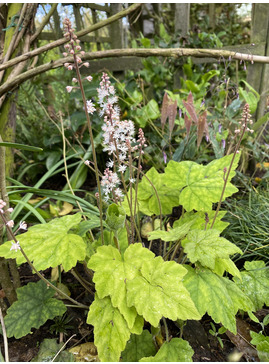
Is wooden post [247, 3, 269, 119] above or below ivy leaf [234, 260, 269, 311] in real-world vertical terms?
above

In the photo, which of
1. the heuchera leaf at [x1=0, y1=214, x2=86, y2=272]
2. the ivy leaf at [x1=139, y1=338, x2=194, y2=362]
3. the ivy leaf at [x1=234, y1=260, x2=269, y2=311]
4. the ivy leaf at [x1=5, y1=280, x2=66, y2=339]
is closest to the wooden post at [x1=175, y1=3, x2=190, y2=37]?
the ivy leaf at [x1=234, y1=260, x2=269, y2=311]

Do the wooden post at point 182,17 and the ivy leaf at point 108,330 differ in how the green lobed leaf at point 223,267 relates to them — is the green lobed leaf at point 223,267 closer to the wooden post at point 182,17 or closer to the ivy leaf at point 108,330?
the ivy leaf at point 108,330

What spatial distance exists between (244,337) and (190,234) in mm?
596

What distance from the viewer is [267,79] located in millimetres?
2621

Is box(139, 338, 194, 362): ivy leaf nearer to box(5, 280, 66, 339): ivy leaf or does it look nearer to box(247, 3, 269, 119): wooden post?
box(5, 280, 66, 339): ivy leaf

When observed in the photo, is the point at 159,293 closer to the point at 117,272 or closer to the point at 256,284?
the point at 117,272

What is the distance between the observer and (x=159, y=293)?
966mm

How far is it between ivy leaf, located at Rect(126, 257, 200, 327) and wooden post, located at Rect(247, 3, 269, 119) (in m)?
2.01

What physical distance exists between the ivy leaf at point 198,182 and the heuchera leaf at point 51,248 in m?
0.48

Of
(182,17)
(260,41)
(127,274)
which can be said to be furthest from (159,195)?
(182,17)

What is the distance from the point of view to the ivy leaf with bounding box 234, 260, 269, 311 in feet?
4.33

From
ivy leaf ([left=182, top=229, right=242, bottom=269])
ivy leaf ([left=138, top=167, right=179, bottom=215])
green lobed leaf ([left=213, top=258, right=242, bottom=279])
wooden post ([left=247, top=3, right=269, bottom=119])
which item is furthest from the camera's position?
wooden post ([left=247, top=3, right=269, bottom=119])

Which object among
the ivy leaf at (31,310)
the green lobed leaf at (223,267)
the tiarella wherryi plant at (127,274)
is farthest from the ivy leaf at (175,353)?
the ivy leaf at (31,310)

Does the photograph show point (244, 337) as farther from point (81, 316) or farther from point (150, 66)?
point (150, 66)
